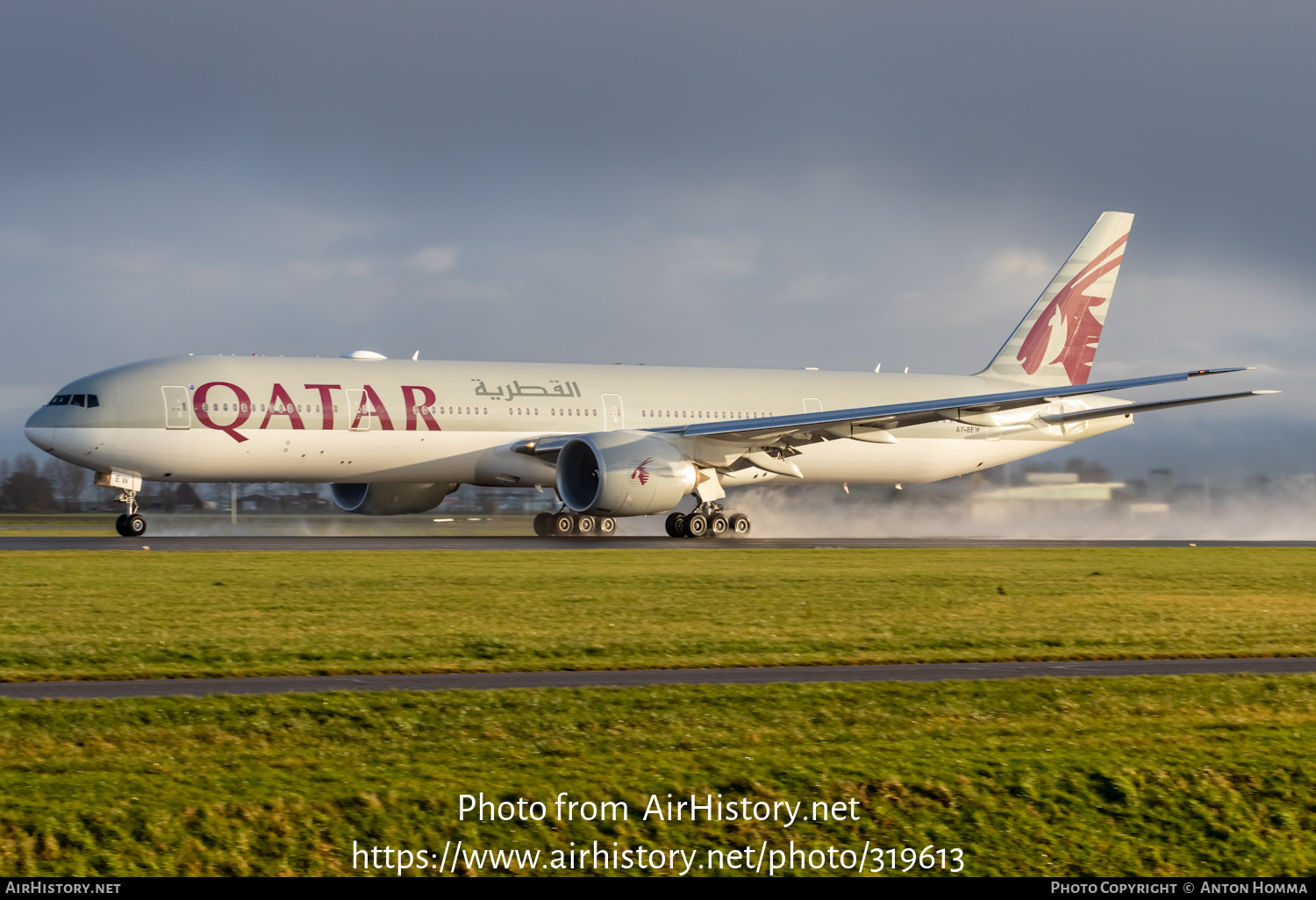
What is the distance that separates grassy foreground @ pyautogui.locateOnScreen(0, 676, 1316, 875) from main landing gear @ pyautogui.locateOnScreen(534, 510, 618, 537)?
2435 centimetres

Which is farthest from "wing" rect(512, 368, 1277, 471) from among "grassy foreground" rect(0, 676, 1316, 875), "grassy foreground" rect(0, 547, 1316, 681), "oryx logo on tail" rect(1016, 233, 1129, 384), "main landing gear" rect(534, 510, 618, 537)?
"grassy foreground" rect(0, 676, 1316, 875)

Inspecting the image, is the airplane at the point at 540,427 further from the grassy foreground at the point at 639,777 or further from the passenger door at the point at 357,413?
the grassy foreground at the point at 639,777

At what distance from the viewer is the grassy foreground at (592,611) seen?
13.6 m

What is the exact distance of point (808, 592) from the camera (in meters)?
20.6

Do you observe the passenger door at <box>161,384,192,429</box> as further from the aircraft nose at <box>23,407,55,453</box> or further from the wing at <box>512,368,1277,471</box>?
the wing at <box>512,368,1277,471</box>

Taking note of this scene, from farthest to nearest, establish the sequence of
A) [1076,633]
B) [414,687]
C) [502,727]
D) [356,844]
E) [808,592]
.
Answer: [808,592]
[1076,633]
[414,687]
[502,727]
[356,844]

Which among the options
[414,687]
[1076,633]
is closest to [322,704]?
[414,687]

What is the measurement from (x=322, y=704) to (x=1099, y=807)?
5773 mm

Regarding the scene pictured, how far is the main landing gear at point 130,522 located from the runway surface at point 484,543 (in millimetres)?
260

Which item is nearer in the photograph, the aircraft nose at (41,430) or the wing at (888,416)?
the aircraft nose at (41,430)

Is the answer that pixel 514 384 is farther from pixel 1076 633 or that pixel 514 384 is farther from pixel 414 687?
pixel 414 687

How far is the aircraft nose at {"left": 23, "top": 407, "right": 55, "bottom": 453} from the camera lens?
32.2 meters

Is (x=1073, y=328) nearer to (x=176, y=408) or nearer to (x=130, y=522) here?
(x=176, y=408)

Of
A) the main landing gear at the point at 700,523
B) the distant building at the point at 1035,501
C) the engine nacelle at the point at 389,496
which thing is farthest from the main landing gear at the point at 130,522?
the distant building at the point at 1035,501
